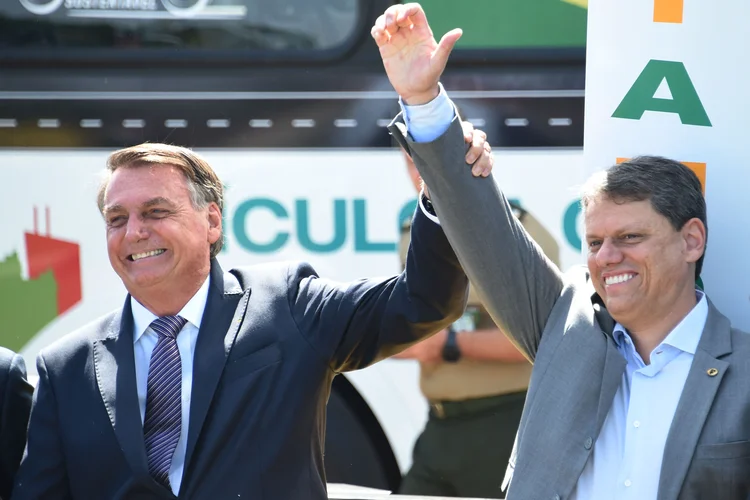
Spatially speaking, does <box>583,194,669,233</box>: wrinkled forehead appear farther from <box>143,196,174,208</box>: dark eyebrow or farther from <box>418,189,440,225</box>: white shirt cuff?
<box>143,196,174,208</box>: dark eyebrow

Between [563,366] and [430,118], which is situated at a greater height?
[430,118]

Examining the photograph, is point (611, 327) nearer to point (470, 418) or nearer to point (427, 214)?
point (427, 214)

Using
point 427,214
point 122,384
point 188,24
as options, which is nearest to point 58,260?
point 188,24

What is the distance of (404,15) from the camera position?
2.01 meters

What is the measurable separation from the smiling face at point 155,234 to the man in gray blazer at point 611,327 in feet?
1.96

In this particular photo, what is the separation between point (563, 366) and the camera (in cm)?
216

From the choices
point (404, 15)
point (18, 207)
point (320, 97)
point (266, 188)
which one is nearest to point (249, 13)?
point (320, 97)

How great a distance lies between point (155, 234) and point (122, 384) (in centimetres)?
35

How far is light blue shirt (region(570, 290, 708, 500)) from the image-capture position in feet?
6.67

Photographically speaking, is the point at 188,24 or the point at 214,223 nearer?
→ the point at 214,223

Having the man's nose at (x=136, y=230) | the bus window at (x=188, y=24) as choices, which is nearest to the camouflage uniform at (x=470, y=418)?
the bus window at (x=188, y=24)

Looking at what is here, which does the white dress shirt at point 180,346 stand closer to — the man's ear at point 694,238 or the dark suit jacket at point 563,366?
the dark suit jacket at point 563,366

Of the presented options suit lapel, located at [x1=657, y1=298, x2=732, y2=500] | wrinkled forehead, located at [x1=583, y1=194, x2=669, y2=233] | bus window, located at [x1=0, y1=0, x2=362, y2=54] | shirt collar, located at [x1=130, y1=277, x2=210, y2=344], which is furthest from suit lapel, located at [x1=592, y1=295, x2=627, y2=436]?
bus window, located at [x1=0, y1=0, x2=362, y2=54]

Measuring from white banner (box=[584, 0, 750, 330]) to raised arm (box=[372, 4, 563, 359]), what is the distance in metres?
0.35
